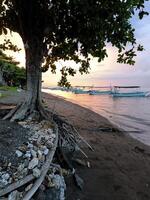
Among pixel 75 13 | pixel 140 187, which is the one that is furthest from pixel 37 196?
pixel 75 13

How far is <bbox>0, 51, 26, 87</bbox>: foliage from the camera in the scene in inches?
1702

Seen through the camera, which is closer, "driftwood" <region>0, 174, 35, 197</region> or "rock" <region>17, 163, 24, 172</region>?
"driftwood" <region>0, 174, 35, 197</region>

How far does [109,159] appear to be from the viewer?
11383 mm

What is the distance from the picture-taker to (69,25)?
11.0 m

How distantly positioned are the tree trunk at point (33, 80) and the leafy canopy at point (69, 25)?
0.21 m

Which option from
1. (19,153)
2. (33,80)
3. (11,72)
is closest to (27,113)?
(33,80)

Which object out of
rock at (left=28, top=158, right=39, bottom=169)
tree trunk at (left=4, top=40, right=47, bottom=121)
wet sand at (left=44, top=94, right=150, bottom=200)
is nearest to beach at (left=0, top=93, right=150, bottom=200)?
wet sand at (left=44, top=94, right=150, bottom=200)

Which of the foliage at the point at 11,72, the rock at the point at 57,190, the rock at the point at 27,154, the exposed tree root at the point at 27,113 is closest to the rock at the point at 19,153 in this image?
the rock at the point at 27,154

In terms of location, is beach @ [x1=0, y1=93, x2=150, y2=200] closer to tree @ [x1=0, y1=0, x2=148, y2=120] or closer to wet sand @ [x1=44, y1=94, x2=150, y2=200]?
wet sand @ [x1=44, y1=94, x2=150, y2=200]

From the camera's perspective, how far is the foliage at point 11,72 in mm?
43219

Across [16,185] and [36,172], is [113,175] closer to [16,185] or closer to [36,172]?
[36,172]

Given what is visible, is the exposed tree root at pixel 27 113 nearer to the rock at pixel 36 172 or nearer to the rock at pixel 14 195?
the rock at pixel 36 172

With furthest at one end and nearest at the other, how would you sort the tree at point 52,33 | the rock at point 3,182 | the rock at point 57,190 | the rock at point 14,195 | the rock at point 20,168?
1. the tree at point 52,33
2. the rock at point 57,190
3. the rock at point 20,168
4. the rock at point 3,182
5. the rock at point 14,195

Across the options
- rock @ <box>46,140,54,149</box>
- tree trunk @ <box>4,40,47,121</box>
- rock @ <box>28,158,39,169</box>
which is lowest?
rock @ <box>28,158,39,169</box>
